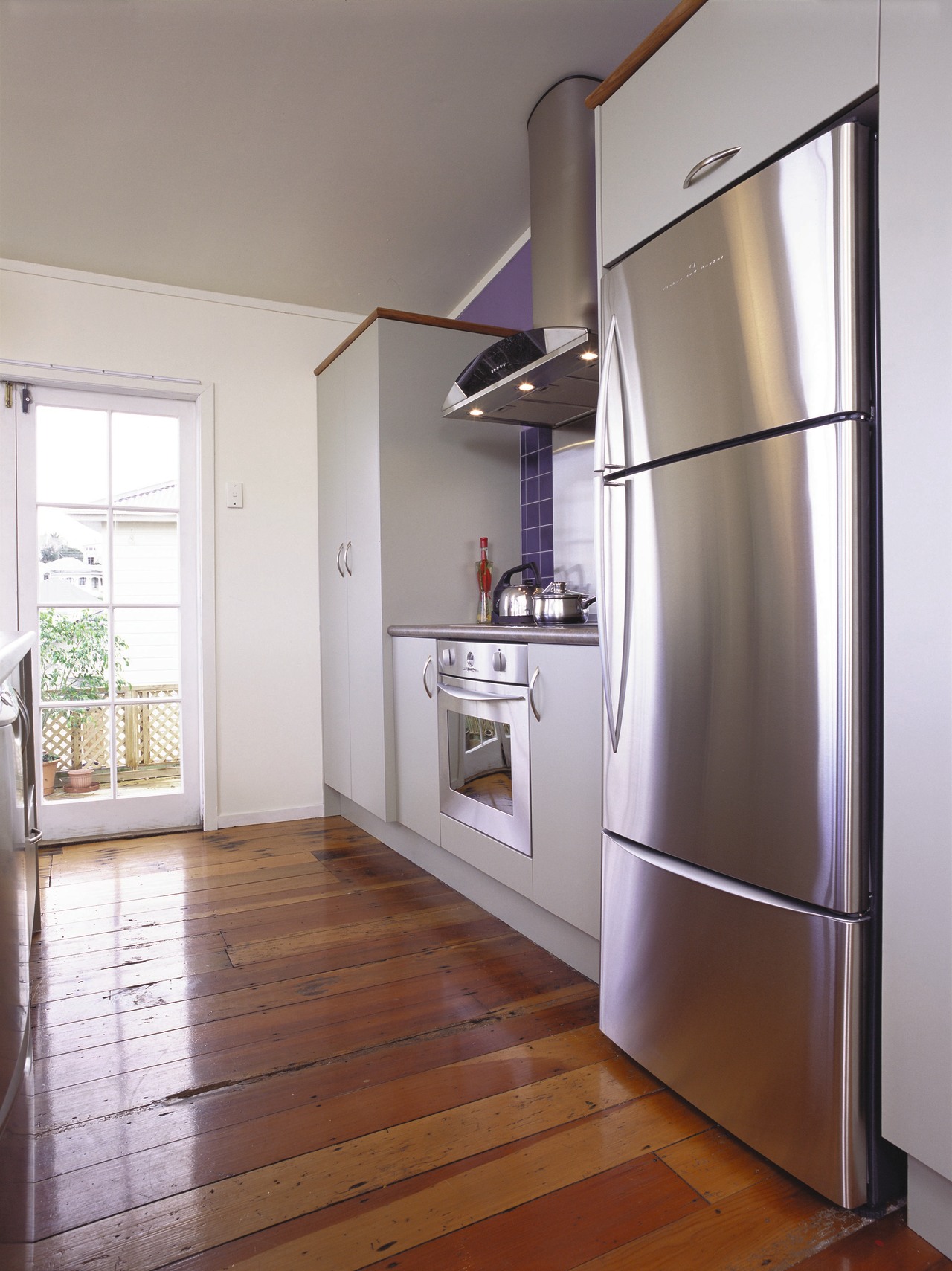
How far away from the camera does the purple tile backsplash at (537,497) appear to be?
2.95 meters

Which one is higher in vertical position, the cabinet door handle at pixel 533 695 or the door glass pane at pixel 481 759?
the cabinet door handle at pixel 533 695

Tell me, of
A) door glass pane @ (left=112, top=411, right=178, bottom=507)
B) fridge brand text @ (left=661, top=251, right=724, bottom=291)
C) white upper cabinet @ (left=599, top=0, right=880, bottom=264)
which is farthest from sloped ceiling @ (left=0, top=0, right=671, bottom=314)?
fridge brand text @ (left=661, top=251, right=724, bottom=291)

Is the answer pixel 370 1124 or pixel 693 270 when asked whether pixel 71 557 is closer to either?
pixel 370 1124

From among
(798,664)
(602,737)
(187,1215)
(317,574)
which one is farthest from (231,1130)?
(317,574)

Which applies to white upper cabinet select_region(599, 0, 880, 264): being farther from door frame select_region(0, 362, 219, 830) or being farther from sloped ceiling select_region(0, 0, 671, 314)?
door frame select_region(0, 362, 219, 830)

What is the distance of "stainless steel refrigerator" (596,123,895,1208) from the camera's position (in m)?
1.10

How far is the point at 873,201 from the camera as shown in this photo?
1090mm

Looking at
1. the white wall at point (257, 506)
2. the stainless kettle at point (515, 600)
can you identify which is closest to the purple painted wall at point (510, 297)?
the white wall at point (257, 506)

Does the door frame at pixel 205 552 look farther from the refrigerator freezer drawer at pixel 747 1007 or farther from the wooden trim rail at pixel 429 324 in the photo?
the refrigerator freezer drawer at pixel 747 1007

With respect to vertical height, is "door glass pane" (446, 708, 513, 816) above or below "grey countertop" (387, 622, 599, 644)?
below

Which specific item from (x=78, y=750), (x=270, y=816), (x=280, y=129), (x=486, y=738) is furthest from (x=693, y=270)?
(x=78, y=750)

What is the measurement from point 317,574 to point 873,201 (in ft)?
9.41

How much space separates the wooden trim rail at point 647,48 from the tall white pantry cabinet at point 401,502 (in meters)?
1.42

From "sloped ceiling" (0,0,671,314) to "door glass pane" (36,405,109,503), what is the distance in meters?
0.60
